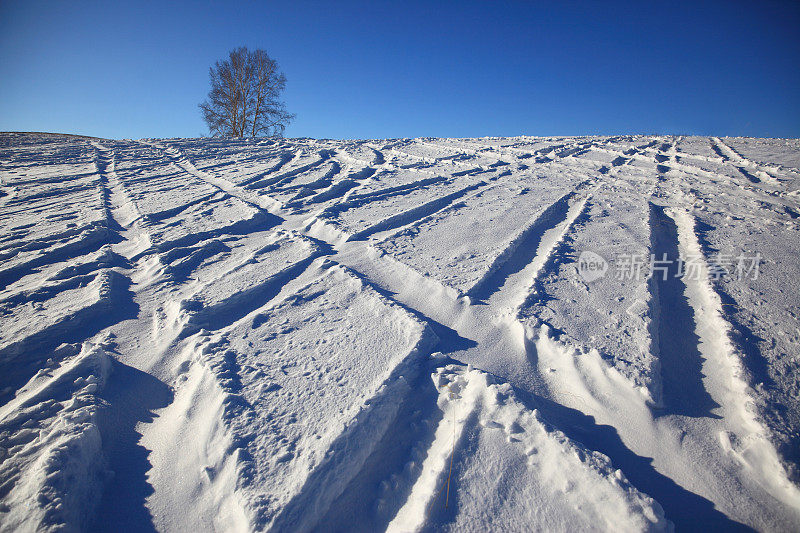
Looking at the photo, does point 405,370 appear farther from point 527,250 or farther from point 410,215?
point 410,215

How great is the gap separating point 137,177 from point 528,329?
5.68 m

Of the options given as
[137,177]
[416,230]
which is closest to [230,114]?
[137,177]

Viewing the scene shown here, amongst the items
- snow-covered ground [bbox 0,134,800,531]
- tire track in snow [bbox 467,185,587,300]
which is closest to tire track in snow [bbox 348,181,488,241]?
snow-covered ground [bbox 0,134,800,531]

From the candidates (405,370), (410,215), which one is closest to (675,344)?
(405,370)

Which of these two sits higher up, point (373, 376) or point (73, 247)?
point (73, 247)

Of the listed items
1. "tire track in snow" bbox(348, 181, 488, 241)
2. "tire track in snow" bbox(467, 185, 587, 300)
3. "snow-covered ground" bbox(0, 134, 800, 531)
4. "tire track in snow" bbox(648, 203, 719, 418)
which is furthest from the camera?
"tire track in snow" bbox(348, 181, 488, 241)

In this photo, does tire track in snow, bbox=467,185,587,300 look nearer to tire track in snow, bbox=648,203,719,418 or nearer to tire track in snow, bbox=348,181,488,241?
tire track in snow, bbox=648,203,719,418

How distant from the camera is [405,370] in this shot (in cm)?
141

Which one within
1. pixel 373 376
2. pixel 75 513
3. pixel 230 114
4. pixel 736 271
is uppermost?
pixel 230 114

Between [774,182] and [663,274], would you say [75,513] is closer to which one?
[663,274]

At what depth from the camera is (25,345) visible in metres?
1.56

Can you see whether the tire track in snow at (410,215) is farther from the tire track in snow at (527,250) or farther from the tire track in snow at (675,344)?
the tire track in snow at (675,344)

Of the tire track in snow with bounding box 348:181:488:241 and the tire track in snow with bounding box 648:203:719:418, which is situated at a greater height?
the tire track in snow with bounding box 348:181:488:241

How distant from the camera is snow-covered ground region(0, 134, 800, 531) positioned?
39.4 inches
